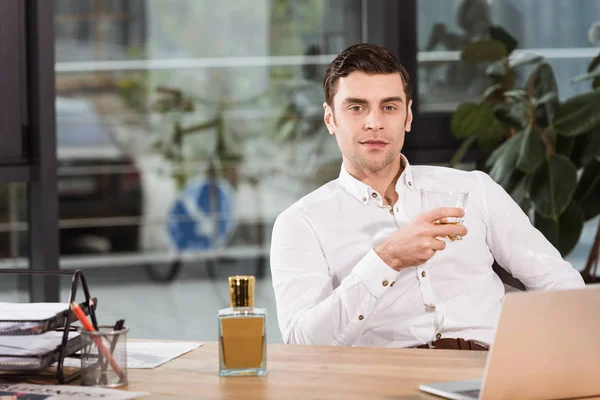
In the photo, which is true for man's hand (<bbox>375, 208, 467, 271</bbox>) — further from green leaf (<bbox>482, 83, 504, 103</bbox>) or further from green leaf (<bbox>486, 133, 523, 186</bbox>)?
green leaf (<bbox>482, 83, 504, 103</bbox>)

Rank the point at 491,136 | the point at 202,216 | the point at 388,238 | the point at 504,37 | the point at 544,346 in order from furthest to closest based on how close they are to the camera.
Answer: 1. the point at 202,216
2. the point at 504,37
3. the point at 491,136
4. the point at 388,238
5. the point at 544,346

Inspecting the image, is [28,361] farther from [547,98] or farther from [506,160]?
[547,98]

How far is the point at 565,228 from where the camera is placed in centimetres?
301

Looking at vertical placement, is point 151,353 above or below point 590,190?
below

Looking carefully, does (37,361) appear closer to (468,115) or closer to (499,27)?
(468,115)

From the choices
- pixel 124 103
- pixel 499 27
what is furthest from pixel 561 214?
pixel 124 103

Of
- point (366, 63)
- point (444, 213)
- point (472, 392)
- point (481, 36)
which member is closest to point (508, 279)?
point (444, 213)

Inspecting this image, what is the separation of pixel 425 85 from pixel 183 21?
103cm

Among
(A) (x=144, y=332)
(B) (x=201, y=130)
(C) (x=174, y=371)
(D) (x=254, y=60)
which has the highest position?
(D) (x=254, y=60)

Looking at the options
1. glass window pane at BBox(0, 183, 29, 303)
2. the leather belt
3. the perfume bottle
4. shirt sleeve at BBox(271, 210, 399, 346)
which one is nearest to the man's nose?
shirt sleeve at BBox(271, 210, 399, 346)

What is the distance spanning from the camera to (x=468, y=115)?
3174mm

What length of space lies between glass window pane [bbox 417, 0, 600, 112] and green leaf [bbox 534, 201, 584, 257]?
0.73 metres

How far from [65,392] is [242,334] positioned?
0.29 meters

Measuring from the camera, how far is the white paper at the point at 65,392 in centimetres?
137
